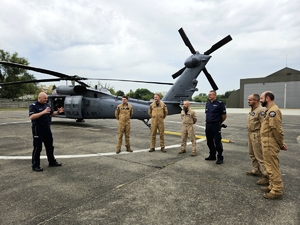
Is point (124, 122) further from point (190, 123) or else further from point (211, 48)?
point (211, 48)

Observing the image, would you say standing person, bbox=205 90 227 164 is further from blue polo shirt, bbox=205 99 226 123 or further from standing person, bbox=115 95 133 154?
standing person, bbox=115 95 133 154

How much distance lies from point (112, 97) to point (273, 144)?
9633 millimetres

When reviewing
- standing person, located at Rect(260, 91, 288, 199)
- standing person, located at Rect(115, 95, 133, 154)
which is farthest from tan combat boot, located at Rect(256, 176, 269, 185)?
standing person, located at Rect(115, 95, 133, 154)

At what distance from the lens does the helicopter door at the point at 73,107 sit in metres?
12.3

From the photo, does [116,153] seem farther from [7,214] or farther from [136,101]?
[136,101]

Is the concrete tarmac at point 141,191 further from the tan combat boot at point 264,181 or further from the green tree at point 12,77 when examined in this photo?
the green tree at point 12,77

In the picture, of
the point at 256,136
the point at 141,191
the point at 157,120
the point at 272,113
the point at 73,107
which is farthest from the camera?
the point at 73,107

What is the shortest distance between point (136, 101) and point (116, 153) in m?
4.74

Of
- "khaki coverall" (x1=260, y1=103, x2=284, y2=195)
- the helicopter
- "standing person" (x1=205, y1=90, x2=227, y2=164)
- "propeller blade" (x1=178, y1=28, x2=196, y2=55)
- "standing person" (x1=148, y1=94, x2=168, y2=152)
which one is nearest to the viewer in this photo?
"khaki coverall" (x1=260, y1=103, x2=284, y2=195)

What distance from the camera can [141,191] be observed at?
3695 millimetres

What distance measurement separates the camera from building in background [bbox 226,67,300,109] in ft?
163

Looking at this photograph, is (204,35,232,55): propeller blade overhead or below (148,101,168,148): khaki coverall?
overhead

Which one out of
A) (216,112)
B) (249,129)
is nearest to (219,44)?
(216,112)

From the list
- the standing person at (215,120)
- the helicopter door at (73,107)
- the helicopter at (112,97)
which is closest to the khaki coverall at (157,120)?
the standing person at (215,120)
